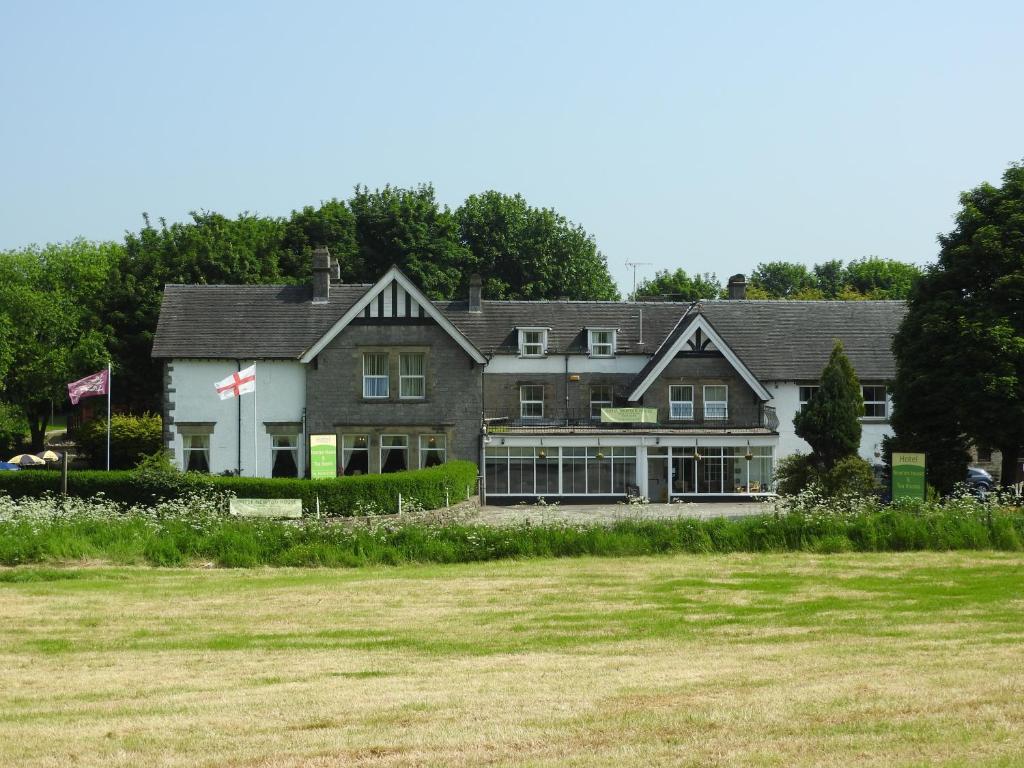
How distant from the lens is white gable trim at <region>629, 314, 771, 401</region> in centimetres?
4753

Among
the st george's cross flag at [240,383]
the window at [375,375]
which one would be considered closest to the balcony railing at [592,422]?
the window at [375,375]

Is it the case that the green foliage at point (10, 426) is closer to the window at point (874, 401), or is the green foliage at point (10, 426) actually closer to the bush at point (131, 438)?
the bush at point (131, 438)

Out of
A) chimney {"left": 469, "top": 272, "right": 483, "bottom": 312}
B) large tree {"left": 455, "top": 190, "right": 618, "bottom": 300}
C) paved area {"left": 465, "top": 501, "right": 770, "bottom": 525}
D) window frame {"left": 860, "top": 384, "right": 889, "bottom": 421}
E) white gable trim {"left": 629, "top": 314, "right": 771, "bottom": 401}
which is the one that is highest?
large tree {"left": 455, "top": 190, "right": 618, "bottom": 300}

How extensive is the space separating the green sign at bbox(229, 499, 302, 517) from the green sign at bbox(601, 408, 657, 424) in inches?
689

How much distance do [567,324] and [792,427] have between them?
9.49 metres

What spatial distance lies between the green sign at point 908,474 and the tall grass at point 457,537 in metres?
3.62

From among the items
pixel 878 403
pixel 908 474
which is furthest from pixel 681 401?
pixel 908 474

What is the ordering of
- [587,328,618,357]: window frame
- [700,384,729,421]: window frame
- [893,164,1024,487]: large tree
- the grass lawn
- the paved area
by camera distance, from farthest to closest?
[587,328,618,357]: window frame → [700,384,729,421]: window frame → [893,164,1024,487]: large tree → the paved area → the grass lawn

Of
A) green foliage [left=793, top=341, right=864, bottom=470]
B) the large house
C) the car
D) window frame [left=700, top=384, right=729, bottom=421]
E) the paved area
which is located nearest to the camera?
the paved area

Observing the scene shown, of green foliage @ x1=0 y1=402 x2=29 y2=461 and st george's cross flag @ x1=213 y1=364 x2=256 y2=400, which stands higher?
st george's cross flag @ x1=213 y1=364 x2=256 y2=400

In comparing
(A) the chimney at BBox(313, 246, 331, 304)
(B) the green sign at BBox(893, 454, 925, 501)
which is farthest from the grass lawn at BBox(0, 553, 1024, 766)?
(A) the chimney at BBox(313, 246, 331, 304)

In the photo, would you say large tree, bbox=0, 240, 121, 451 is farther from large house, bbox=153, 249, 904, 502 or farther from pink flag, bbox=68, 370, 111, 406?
pink flag, bbox=68, 370, 111, 406

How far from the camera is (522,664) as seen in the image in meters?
14.7

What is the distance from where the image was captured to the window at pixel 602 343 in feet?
163
